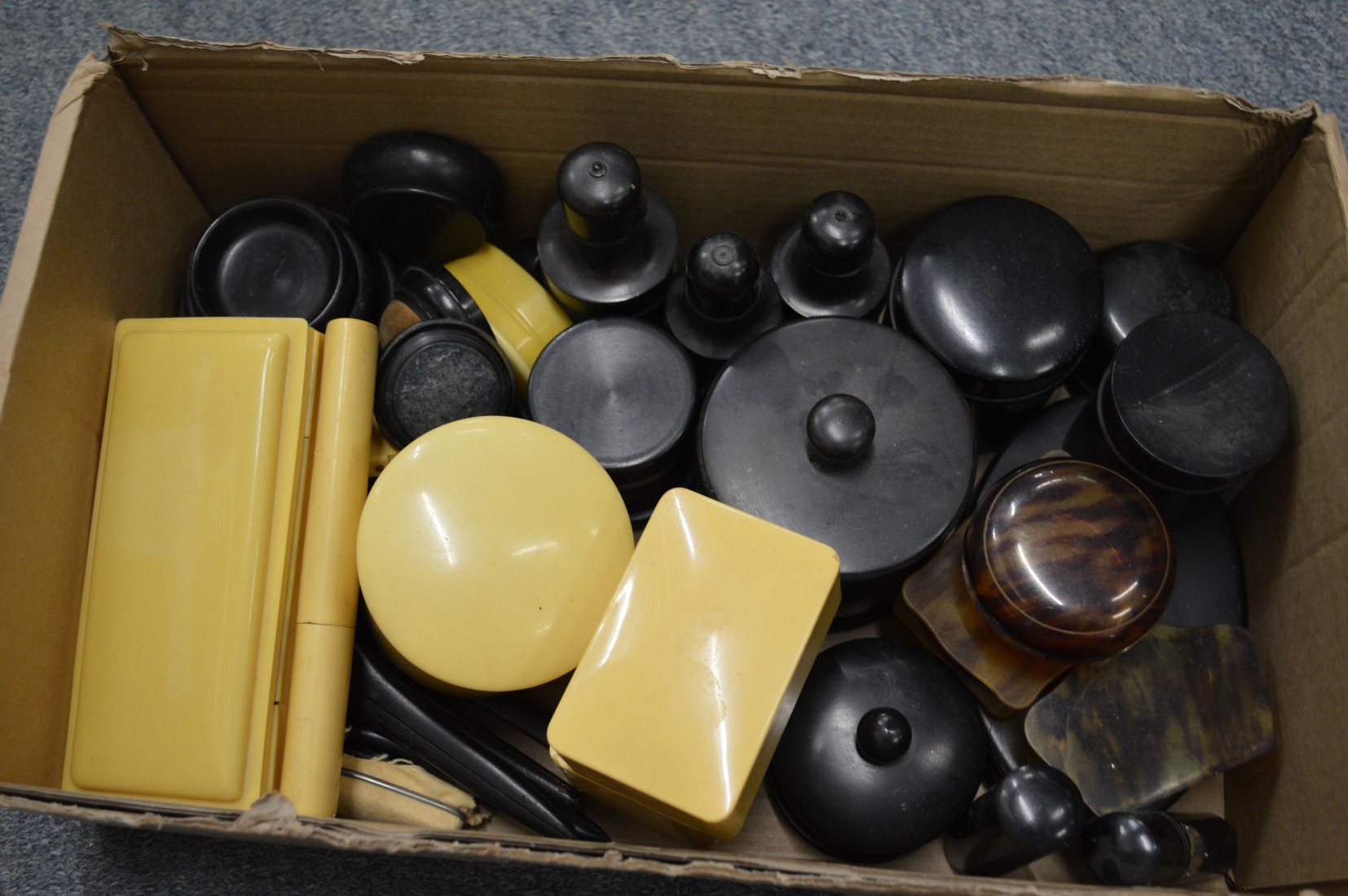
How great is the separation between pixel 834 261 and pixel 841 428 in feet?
0.53

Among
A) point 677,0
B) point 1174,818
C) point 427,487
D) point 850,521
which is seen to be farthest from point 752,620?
point 677,0

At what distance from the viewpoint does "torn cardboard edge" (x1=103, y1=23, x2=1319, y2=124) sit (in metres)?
0.70

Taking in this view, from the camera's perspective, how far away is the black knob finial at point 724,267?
0.67 metres

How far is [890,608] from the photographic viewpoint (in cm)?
77

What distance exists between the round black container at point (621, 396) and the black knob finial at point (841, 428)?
0.13m

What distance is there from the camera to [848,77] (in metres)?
0.70

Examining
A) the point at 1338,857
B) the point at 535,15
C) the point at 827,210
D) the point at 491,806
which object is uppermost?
the point at 535,15

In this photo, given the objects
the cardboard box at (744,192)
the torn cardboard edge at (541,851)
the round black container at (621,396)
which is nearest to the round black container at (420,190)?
the cardboard box at (744,192)

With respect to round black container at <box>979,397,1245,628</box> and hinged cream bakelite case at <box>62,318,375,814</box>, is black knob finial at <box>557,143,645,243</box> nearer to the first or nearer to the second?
hinged cream bakelite case at <box>62,318,375,814</box>

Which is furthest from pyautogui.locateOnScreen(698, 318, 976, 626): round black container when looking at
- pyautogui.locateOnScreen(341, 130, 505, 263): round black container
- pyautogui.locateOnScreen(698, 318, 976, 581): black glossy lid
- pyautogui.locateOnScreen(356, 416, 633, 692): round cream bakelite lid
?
pyautogui.locateOnScreen(341, 130, 505, 263): round black container

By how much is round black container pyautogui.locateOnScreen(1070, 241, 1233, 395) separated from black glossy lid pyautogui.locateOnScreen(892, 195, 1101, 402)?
0.05 metres

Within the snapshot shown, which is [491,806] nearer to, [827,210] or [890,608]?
[890,608]

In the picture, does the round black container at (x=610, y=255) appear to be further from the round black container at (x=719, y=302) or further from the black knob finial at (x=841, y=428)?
the black knob finial at (x=841, y=428)

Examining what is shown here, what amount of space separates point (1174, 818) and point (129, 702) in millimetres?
708
